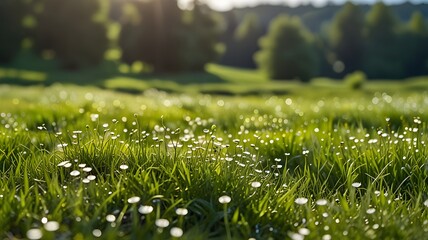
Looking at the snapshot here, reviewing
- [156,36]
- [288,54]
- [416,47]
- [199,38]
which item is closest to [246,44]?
[288,54]

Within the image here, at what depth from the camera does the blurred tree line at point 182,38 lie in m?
63.1

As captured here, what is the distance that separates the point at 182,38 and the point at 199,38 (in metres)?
2.73

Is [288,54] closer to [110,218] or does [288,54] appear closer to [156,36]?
[156,36]

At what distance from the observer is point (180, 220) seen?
10.9ft

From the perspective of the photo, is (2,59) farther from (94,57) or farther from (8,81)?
(8,81)

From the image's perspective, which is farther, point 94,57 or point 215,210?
point 94,57

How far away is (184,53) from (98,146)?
64577 millimetres

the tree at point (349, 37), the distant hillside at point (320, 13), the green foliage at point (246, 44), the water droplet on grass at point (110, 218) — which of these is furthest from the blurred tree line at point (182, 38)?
the distant hillside at point (320, 13)

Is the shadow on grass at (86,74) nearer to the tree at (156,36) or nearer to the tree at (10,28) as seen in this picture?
the tree at (10,28)

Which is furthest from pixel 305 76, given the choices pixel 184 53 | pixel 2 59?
pixel 2 59

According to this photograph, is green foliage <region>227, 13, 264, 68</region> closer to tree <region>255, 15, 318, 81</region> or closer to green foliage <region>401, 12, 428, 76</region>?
tree <region>255, 15, 318, 81</region>

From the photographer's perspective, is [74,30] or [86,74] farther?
[74,30]

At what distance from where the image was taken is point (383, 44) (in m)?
90.2

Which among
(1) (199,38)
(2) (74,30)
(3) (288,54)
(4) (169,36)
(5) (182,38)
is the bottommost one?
(3) (288,54)
